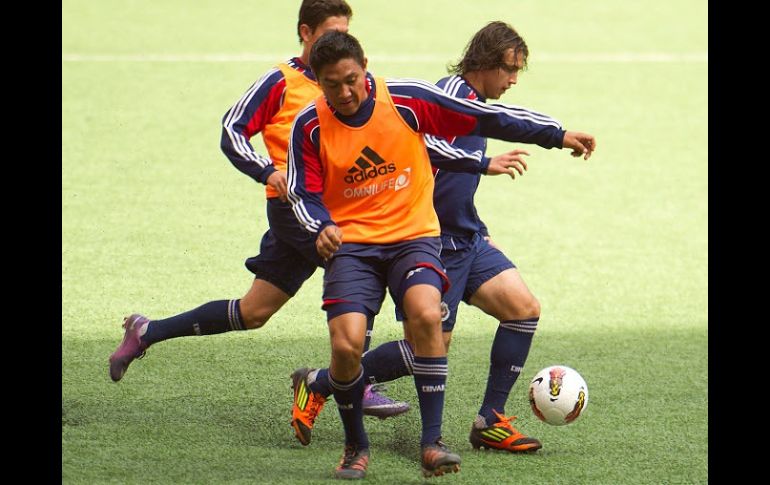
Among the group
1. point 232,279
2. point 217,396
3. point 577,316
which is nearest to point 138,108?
point 232,279

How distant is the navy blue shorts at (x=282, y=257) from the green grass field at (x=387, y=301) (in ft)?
1.98

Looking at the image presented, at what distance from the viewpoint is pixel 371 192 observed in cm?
480

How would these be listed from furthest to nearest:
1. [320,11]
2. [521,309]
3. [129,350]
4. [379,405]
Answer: [129,350]
[379,405]
[320,11]
[521,309]

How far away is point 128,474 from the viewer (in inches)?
182

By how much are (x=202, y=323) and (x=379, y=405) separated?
0.89 meters

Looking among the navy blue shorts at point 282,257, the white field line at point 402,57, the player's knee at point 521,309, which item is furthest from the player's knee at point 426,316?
the white field line at point 402,57

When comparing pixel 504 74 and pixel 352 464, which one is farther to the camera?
pixel 504 74

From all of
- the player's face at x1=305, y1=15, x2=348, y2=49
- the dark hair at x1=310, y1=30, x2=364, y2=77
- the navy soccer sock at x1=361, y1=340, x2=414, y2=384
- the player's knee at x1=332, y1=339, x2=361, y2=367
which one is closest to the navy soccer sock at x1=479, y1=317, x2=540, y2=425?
the navy soccer sock at x1=361, y1=340, x2=414, y2=384

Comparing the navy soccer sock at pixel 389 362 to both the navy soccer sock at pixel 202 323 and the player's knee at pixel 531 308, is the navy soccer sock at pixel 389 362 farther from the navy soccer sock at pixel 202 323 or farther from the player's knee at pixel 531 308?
the navy soccer sock at pixel 202 323

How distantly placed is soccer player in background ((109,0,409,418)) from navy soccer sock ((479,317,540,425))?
0.55 meters

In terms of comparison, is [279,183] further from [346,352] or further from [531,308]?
[531,308]

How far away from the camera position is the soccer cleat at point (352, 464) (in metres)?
4.64

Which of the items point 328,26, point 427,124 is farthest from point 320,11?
point 427,124

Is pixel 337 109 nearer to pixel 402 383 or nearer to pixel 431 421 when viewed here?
pixel 431 421
